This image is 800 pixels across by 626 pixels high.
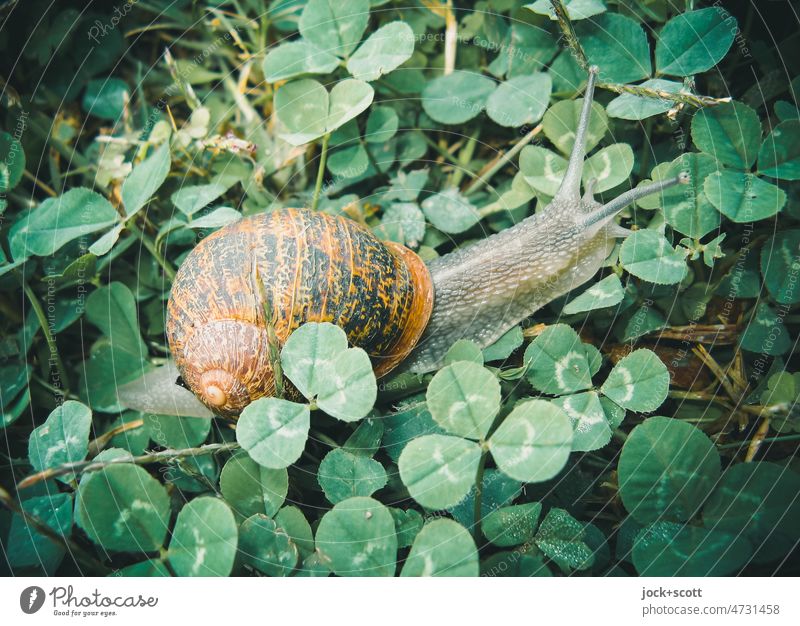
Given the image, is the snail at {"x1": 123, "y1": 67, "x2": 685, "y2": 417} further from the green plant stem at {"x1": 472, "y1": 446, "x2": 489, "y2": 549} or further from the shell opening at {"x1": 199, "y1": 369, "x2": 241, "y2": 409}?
the green plant stem at {"x1": 472, "y1": 446, "x2": 489, "y2": 549}

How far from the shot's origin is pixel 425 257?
205cm

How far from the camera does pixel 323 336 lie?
1.60 meters

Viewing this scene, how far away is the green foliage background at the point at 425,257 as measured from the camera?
5.06 ft

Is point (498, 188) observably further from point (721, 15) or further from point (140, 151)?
point (140, 151)

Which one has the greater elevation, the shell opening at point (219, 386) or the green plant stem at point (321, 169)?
the green plant stem at point (321, 169)

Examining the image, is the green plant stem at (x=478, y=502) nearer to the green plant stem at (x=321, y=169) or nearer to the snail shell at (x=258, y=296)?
the snail shell at (x=258, y=296)

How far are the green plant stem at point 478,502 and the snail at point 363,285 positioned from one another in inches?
18.0

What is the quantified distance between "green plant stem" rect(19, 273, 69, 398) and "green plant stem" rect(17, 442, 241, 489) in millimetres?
400

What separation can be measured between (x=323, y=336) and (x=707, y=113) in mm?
1311

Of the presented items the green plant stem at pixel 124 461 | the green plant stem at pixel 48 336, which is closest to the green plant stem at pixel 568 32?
the green plant stem at pixel 124 461

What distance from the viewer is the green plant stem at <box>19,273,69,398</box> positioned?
194 cm

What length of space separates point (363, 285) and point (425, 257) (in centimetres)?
40
